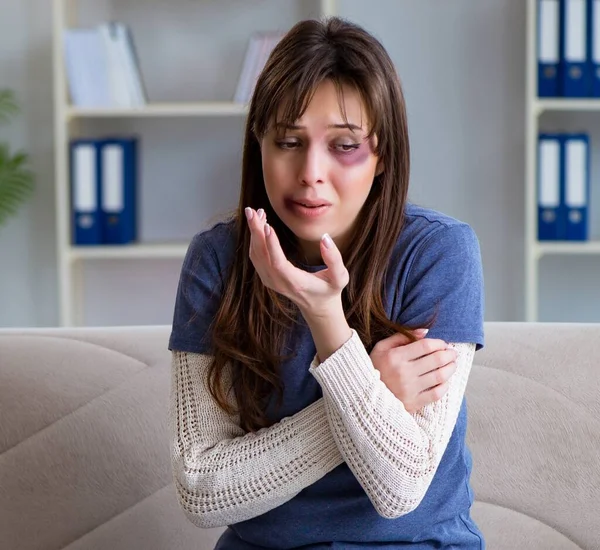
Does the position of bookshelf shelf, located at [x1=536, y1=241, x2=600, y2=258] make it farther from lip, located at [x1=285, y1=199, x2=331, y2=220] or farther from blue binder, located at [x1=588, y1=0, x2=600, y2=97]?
lip, located at [x1=285, y1=199, x2=331, y2=220]

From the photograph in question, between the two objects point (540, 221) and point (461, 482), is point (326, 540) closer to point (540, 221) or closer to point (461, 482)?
point (461, 482)

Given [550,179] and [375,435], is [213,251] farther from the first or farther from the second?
[550,179]

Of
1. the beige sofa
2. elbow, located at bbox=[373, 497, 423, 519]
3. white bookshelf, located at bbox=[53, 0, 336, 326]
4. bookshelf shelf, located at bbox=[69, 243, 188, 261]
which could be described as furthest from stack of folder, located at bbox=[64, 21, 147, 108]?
elbow, located at bbox=[373, 497, 423, 519]

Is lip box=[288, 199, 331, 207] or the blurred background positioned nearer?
lip box=[288, 199, 331, 207]

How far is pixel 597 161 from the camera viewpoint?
12.4 ft

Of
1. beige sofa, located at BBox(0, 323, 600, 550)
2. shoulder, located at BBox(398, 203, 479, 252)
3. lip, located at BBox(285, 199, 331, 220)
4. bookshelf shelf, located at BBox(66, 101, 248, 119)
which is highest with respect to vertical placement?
bookshelf shelf, located at BBox(66, 101, 248, 119)

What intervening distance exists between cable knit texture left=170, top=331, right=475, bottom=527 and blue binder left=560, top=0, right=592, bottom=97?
7.88 feet

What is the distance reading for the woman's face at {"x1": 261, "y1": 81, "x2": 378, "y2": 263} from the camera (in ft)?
3.94

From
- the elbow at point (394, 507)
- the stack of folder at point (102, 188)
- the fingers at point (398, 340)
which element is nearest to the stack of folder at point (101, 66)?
the stack of folder at point (102, 188)

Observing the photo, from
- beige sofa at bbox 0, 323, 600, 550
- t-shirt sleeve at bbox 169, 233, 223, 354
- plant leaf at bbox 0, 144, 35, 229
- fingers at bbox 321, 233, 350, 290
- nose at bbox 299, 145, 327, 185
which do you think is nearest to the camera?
fingers at bbox 321, 233, 350, 290

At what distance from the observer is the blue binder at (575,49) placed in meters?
3.37

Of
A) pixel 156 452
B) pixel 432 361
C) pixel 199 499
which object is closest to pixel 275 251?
pixel 432 361

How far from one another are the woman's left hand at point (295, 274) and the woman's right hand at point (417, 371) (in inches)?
4.7

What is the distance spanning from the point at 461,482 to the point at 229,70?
272 centimetres
